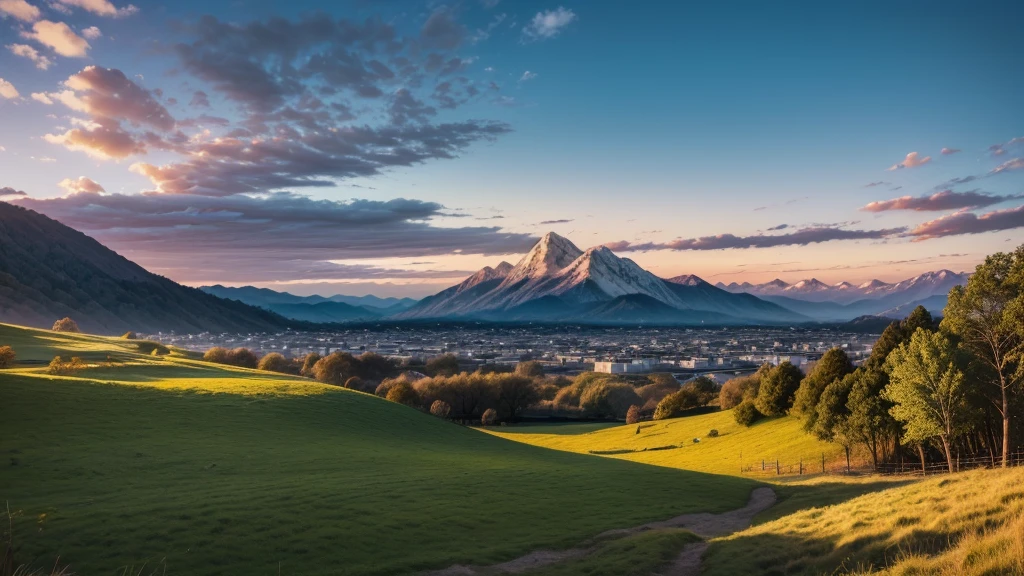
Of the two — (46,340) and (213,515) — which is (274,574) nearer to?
(213,515)

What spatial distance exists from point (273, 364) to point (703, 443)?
94.9 m

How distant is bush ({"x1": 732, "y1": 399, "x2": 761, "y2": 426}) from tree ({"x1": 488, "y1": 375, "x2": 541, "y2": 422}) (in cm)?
5687

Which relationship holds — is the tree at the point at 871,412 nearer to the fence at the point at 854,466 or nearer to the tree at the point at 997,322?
the fence at the point at 854,466

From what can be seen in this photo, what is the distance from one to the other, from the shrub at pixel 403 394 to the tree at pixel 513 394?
60.3 feet

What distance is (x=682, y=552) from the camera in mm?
25422

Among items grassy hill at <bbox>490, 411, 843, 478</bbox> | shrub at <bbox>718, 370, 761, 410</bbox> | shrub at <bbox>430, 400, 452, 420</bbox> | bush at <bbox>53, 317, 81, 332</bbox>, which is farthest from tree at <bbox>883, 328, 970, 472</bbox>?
bush at <bbox>53, 317, 81, 332</bbox>

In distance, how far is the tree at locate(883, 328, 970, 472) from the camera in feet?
152

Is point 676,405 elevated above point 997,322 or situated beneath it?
situated beneath

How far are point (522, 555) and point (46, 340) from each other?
288ft

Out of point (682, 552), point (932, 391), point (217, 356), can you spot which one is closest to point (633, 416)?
point (932, 391)

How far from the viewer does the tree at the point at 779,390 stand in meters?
78.1

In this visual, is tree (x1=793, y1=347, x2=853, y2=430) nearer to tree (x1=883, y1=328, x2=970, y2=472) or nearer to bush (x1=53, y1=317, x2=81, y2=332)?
tree (x1=883, y1=328, x2=970, y2=472)

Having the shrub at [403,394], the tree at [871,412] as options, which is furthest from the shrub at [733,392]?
the shrub at [403,394]

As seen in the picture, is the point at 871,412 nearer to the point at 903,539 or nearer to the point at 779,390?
the point at 779,390
